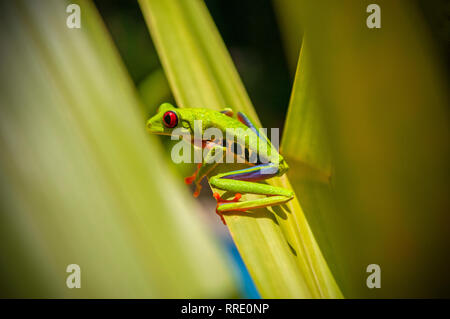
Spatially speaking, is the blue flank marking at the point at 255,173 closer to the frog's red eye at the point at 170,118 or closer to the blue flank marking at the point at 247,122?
the blue flank marking at the point at 247,122

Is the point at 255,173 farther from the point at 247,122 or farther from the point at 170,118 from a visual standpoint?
the point at 170,118

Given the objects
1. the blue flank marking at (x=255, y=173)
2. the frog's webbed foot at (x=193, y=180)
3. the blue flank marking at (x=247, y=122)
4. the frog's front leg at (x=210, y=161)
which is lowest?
the frog's webbed foot at (x=193, y=180)

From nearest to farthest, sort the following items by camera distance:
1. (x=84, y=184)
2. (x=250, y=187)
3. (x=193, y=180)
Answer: (x=84, y=184)
(x=250, y=187)
(x=193, y=180)

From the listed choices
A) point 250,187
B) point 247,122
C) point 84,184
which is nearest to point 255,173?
point 250,187

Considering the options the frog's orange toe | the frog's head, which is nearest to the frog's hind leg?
the frog's head

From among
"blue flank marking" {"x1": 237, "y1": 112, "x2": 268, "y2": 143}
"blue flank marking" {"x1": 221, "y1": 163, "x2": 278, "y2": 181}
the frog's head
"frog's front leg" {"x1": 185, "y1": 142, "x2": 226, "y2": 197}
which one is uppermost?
the frog's head

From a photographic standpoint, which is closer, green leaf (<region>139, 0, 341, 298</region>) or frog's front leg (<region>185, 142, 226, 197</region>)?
green leaf (<region>139, 0, 341, 298</region>)

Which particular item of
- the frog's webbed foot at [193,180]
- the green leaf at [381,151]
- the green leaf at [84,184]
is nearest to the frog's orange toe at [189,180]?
the frog's webbed foot at [193,180]

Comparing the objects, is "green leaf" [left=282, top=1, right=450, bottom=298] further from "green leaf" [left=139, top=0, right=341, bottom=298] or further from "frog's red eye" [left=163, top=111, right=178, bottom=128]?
"frog's red eye" [left=163, top=111, right=178, bottom=128]
